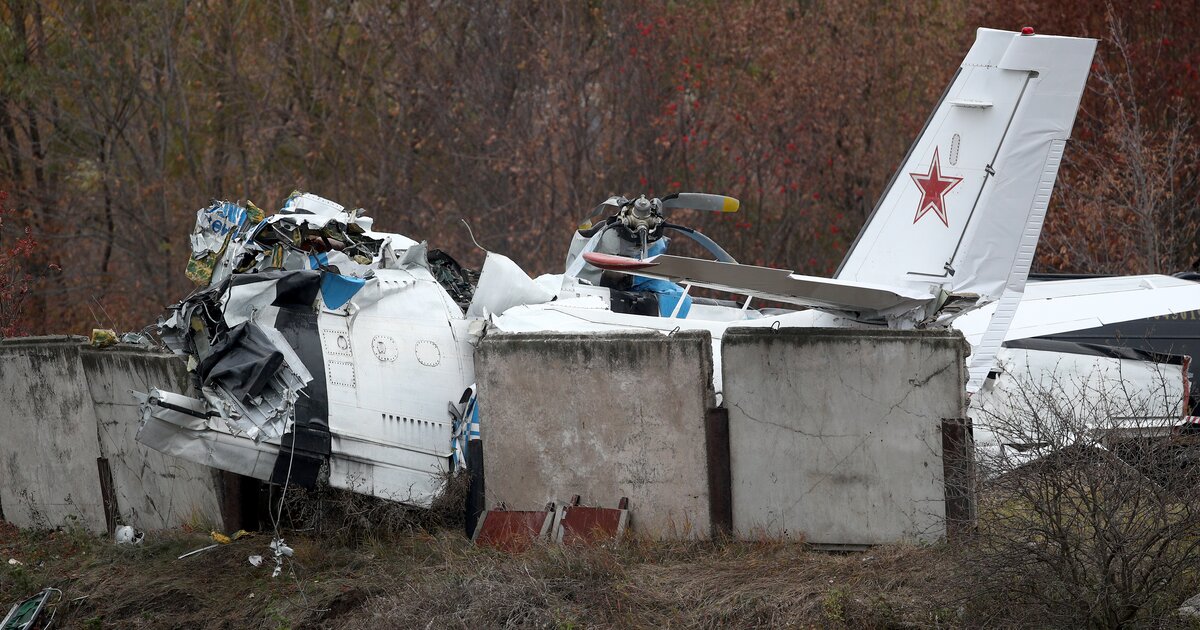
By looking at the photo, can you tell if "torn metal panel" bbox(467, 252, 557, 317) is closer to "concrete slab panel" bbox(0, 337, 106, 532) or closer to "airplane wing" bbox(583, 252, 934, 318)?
"airplane wing" bbox(583, 252, 934, 318)

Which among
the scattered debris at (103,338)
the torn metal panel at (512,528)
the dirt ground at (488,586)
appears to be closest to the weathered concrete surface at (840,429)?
the dirt ground at (488,586)

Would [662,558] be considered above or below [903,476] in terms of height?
below

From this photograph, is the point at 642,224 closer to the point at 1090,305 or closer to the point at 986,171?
the point at 986,171

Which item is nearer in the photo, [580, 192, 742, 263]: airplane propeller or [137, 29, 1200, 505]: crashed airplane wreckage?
[137, 29, 1200, 505]: crashed airplane wreckage

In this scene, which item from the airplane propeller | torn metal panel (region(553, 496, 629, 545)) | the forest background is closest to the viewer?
torn metal panel (region(553, 496, 629, 545))

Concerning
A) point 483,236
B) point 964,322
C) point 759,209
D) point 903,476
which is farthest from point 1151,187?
point 483,236

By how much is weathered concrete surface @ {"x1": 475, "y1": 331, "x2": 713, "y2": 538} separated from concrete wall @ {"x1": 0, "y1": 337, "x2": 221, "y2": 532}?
2.90 m

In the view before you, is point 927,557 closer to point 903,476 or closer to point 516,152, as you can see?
point 903,476

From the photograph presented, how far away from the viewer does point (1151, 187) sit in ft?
46.8

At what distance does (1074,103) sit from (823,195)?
1199cm

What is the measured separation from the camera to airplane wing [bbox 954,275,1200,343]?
1007 cm

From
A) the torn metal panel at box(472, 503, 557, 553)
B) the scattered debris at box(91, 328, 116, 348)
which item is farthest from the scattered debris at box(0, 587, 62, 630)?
the torn metal panel at box(472, 503, 557, 553)

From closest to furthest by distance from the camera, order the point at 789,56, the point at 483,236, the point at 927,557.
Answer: the point at 927,557
the point at 789,56
the point at 483,236

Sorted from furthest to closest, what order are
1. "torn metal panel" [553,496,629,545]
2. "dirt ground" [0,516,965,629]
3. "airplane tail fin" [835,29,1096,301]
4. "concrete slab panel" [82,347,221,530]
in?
"concrete slab panel" [82,347,221,530]
"airplane tail fin" [835,29,1096,301]
"torn metal panel" [553,496,629,545]
"dirt ground" [0,516,965,629]
